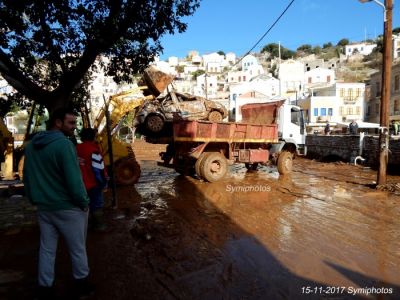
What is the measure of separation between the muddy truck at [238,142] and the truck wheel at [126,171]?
4.98 ft

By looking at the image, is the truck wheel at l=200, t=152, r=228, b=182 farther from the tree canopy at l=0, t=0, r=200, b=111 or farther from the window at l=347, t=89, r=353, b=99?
the window at l=347, t=89, r=353, b=99

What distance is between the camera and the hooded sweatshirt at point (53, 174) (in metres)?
3.12

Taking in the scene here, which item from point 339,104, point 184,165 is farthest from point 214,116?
point 339,104

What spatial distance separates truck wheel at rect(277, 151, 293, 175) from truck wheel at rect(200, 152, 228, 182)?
9.94ft

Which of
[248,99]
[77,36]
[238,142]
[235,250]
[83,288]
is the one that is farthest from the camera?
[248,99]

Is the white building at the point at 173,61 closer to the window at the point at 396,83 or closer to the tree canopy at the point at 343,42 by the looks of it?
the tree canopy at the point at 343,42

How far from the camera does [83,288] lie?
139 inches

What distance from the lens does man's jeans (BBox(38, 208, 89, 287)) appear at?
3.23m

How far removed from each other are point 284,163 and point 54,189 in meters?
11.6

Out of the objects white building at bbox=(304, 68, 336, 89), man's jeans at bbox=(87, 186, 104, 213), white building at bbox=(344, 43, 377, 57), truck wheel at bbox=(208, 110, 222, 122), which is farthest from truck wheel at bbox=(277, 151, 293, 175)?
white building at bbox=(344, 43, 377, 57)

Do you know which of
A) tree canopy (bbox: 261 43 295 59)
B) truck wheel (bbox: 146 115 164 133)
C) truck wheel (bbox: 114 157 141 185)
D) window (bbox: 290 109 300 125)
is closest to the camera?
truck wheel (bbox: 114 157 141 185)

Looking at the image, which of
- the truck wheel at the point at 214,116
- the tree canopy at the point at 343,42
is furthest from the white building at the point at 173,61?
the truck wheel at the point at 214,116

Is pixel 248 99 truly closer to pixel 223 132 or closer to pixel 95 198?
pixel 223 132

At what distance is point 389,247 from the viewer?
5.29 m
